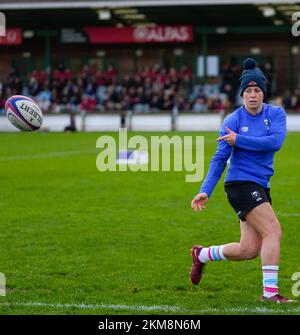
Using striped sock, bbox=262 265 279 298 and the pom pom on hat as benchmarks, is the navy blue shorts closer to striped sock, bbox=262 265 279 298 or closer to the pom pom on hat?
striped sock, bbox=262 265 279 298

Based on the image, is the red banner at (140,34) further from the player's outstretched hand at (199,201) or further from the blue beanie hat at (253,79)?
the player's outstretched hand at (199,201)

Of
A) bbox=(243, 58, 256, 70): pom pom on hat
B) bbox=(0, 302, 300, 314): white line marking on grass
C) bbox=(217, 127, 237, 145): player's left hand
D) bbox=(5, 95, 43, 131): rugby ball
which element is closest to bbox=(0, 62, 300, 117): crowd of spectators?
bbox=(5, 95, 43, 131): rugby ball

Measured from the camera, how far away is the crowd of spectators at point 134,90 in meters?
41.6

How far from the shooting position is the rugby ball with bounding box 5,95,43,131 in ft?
39.1

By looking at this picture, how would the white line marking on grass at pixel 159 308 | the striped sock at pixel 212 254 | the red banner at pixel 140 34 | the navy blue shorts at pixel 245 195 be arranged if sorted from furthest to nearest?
the red banner at pixel 140 34, the striped sock at pixel 212 254, the navy blue shorts at pixel 245 195, the white line marking on grass at pixel 159 308

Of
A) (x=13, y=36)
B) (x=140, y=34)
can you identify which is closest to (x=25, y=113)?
(x=140, y=34)

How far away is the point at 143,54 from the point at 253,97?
136 feet

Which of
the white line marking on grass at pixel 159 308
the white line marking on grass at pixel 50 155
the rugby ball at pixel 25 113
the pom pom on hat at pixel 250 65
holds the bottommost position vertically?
the white line marking on grass at pixel 159 308

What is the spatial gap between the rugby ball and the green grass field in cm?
134

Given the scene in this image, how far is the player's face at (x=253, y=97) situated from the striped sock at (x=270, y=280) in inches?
53.0

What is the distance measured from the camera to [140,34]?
4638 centimetres

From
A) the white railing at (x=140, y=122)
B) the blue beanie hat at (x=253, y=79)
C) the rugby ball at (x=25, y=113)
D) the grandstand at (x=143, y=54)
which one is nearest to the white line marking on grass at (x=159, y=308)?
the blue beanie hat at (x=253, y=79)
